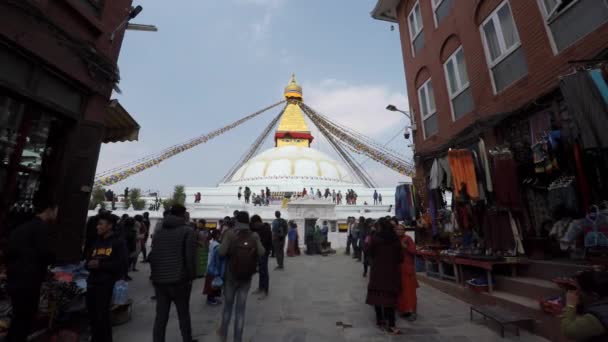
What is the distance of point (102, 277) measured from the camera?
120 inches

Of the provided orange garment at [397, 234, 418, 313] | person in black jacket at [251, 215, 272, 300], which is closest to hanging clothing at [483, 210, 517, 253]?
orange garment at [397, 234, 418, 313]

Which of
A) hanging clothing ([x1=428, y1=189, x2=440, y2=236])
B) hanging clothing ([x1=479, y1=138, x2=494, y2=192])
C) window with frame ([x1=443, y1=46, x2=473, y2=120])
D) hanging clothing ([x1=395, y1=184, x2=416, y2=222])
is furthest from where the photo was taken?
hanging clothing ([x1=395, y1=184, x2=416, y2=222])

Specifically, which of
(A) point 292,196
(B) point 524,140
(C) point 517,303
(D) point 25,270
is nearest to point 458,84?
(B) point 524,140

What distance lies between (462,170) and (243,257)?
465 centimetres

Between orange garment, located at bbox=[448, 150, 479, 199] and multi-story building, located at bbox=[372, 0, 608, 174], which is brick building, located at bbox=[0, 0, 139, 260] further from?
multi-story building, located at bbox=[372, 0, 608, 174]

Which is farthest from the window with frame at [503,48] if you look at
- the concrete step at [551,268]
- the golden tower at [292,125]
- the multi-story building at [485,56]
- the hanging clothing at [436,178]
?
the golden tower at [292,125]

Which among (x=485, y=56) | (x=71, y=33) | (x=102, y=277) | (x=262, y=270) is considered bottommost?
(x=262, y=270)

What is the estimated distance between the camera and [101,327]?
2988 mm

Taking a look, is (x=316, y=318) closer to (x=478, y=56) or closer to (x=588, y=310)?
(x=588, y=310)

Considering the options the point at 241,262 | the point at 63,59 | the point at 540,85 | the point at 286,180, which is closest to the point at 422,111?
the point at 540,85

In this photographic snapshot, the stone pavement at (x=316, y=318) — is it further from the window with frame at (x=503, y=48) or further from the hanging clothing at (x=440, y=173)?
the window with frame at (x=503, y=48)

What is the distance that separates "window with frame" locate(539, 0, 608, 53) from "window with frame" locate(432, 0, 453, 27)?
3.33m

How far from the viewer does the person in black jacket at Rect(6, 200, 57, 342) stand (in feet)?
8.75

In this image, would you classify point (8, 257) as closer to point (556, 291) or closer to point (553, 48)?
point (556, 291)
